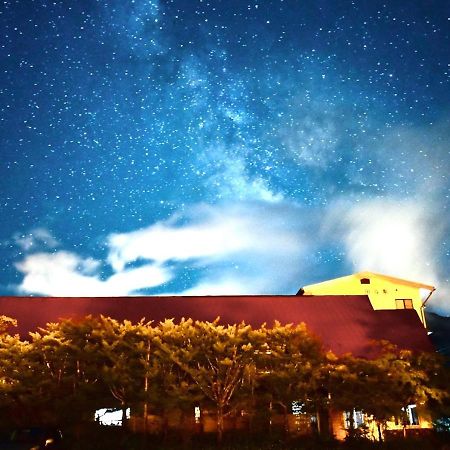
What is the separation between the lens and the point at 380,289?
37.6m

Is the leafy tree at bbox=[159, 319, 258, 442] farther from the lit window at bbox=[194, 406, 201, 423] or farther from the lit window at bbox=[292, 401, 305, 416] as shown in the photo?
the lit window at bbox=[194, 406, 201, 423]

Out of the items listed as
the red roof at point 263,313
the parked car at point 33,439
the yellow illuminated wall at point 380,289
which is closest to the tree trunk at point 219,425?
the parked car at point 33,439

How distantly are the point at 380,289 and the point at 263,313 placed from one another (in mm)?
12842

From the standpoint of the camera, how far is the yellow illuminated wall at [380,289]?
37125mm

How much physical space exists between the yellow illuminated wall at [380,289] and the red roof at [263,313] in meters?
7.06

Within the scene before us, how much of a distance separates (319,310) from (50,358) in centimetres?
1596

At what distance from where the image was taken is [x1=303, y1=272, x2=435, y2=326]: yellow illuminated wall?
3712cm

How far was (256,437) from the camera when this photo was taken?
→ 19.1 metres

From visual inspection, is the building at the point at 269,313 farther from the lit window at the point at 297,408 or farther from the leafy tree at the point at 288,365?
the leafy tree at the point at 288,365

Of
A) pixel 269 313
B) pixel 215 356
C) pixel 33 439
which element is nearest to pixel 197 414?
pixel 215 356

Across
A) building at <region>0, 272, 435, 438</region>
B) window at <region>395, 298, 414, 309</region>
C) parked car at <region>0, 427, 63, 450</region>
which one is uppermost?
window at <region>395, 298, 414, 309</region>

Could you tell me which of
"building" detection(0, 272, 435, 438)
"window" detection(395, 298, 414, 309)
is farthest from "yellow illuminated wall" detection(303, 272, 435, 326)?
"building" detection(0, 272, 435, 438)

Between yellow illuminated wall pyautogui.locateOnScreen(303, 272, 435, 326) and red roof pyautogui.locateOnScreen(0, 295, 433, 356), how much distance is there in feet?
23.2

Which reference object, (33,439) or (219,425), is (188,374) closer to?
(219,425)
